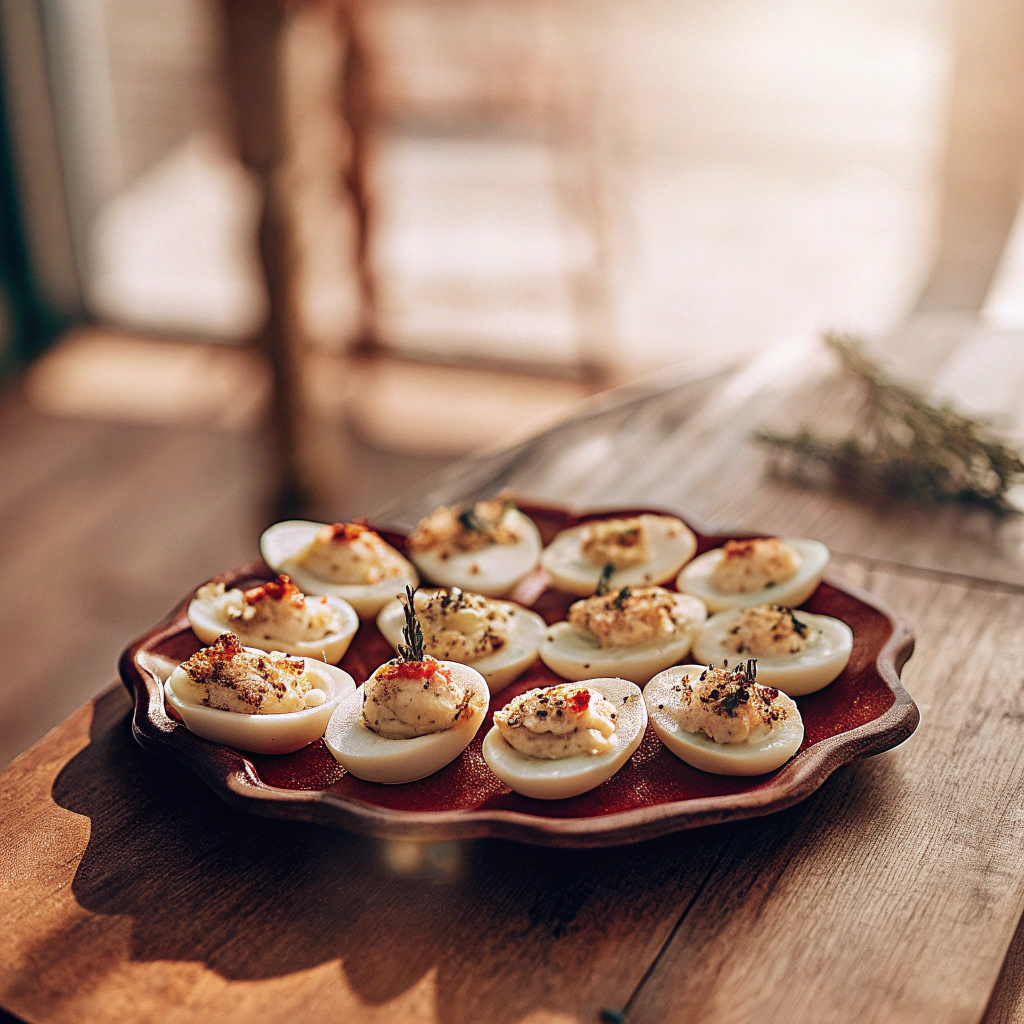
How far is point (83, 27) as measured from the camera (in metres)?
4.91

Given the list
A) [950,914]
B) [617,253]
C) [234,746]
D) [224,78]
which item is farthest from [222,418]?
[950,914]

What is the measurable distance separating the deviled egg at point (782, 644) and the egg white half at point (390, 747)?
34 cm

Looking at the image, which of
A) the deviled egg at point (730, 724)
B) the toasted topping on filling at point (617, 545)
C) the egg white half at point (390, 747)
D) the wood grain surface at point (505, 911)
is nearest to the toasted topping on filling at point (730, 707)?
the deviled egg at point (730, 724)

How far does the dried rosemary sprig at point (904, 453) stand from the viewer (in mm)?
2062

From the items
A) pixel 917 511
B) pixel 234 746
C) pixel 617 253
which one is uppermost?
pixel 234 746

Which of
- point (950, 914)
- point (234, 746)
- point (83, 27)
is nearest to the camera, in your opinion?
point (950, 914)

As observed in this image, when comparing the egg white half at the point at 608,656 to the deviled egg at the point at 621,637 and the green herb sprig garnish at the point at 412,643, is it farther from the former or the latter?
the green herb sprig garnish at the point at 412,643

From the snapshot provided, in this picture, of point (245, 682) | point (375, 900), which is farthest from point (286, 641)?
point (375, 900)

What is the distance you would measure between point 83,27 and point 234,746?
180 inches

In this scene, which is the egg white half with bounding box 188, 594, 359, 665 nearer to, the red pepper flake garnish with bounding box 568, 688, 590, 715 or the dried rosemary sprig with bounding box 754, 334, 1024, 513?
the red pepper flake garnish with bounding box 568, 688, 590, 715

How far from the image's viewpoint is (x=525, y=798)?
1.25m

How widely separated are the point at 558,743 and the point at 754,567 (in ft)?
1.67

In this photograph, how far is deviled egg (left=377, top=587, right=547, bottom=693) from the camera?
145 cm

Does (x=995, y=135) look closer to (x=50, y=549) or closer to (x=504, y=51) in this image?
(x=504, y=51)
